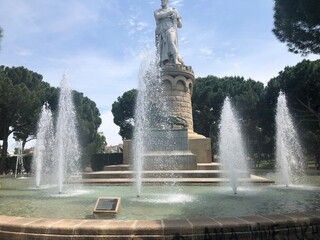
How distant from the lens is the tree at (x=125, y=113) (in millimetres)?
Answer: 43375

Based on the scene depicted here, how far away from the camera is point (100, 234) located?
3936mm

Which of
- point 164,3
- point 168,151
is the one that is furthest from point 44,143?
point 164,3

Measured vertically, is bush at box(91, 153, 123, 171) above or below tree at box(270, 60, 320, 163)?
below

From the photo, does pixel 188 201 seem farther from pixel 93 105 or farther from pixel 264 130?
pixel 93 105

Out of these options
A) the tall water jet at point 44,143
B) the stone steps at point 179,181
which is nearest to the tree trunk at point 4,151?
the tall water jet at point 44,143

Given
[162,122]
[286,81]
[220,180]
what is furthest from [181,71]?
[286,81]

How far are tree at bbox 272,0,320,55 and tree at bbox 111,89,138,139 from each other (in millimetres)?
31739

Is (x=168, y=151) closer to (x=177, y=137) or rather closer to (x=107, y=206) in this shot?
(x=177, y=137)

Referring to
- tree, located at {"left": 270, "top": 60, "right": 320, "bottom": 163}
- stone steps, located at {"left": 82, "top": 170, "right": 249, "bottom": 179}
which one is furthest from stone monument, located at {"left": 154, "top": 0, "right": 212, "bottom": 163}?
tree, located at {"left": 270, "top": 60, "right": 320, "bottom": 163}

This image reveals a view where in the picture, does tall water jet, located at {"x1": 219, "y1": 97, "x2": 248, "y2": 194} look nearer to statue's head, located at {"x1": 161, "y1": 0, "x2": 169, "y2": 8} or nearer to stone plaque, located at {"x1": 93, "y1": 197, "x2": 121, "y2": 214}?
stone plaque, located at {"x1": 93, "y1": 197, "x2": 121, "y2": 214}

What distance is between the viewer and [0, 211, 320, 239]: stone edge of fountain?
3.96 meters

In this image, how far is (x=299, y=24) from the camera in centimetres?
1158

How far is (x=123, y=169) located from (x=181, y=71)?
7.81m

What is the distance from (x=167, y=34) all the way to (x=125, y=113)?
77.4 feet
